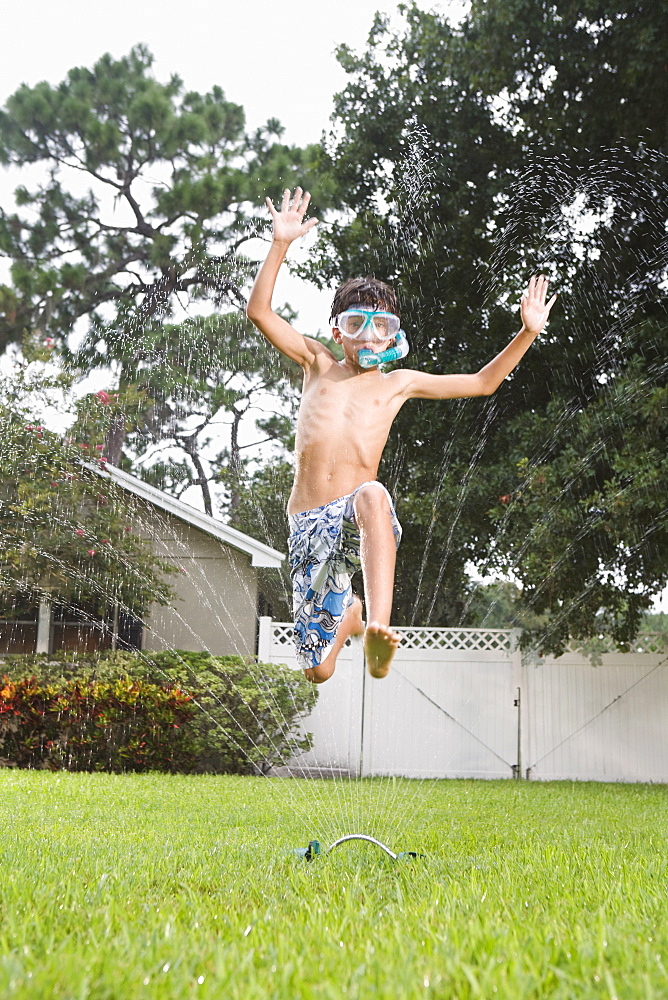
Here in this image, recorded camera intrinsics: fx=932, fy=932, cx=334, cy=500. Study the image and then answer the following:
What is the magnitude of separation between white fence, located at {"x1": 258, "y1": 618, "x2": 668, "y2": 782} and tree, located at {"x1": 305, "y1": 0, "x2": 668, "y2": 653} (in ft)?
2.42

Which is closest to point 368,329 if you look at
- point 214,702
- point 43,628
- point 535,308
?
point 535,308

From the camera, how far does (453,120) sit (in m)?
11.2

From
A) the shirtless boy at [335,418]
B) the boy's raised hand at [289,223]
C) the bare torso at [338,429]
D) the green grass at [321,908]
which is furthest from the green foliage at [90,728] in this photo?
the boy's raised hand at [289,223]

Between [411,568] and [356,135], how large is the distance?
22.4 ft

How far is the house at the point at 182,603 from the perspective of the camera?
491 inches

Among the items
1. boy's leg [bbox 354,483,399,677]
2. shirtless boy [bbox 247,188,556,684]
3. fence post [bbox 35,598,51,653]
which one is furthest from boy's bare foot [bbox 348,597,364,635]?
fence post [bbox 35,598,51,653]

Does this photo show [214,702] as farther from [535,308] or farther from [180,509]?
[535,308]

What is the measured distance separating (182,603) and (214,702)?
3.36 meters

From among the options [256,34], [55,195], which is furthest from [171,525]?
[256,34]

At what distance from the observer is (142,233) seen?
18.4 meters

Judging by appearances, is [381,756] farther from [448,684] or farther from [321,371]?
[321,371]

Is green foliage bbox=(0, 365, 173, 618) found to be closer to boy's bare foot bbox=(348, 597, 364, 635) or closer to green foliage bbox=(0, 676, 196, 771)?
green foliage bbox=(0, 676, 196, 771)

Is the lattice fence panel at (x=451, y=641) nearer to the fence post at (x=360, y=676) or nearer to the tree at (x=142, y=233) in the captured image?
the fence post at (x=360, y=676)

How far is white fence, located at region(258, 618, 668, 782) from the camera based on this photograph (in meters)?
10.9
